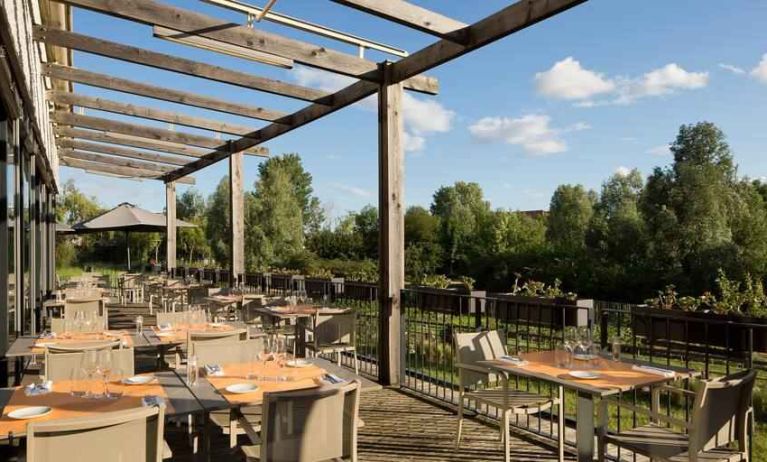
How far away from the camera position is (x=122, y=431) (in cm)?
216

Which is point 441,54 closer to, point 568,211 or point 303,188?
point 303,188

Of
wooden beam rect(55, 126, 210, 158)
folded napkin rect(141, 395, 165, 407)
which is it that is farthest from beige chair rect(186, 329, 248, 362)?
wooden beam rect(55, 126, 210, 158)

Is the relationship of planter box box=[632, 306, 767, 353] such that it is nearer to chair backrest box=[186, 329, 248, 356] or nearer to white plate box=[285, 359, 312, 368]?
white plate box=[285, 359, 312, 368]

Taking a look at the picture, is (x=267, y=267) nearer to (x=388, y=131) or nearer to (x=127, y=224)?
(x=127, y=224)

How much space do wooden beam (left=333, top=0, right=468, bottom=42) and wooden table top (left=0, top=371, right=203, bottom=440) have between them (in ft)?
9.64

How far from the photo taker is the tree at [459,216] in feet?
117

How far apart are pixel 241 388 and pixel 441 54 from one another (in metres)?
3.65

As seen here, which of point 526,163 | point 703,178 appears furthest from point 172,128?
point 526,163

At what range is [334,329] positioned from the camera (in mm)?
6340

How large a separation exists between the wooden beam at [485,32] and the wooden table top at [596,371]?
2.44m

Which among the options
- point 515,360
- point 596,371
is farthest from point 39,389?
point 596,371

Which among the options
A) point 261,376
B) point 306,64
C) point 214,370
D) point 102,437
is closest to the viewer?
point 102,437

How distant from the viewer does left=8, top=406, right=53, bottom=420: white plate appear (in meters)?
2.53

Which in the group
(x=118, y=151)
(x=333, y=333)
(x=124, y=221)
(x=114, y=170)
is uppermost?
(x=118, y=151)
